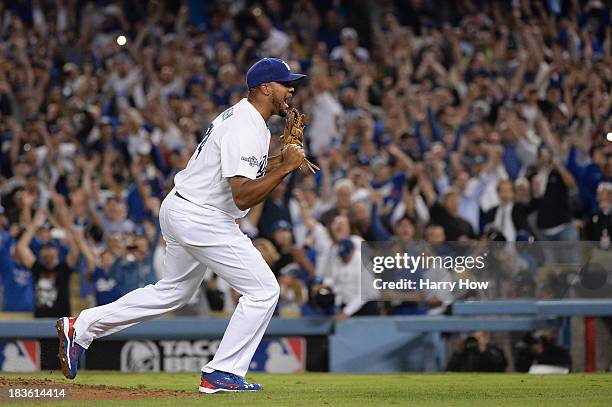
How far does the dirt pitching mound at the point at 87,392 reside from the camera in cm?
709

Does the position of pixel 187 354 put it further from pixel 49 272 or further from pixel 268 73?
pixel 268 73

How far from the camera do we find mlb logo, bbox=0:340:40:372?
35.8 feet

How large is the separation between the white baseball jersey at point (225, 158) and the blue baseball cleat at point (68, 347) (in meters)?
1.13

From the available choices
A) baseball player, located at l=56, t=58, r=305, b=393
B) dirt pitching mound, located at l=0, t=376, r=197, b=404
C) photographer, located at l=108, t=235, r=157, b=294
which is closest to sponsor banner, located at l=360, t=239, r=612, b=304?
photographer, located at l=108, t=235, r=157, b=294

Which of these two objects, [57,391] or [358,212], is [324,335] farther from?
[57,391]

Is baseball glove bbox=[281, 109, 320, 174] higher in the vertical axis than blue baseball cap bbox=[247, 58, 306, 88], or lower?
lower

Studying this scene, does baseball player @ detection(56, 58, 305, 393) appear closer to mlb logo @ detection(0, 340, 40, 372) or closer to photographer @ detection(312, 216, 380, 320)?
photographer @ detection(312, 216, 380, 320)

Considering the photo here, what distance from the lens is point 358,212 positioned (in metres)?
12.4

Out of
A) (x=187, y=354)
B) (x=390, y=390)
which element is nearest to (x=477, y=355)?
(x=187, y=354)

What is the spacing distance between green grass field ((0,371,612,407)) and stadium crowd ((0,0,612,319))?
1.81m

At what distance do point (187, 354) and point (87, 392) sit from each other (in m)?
3.65

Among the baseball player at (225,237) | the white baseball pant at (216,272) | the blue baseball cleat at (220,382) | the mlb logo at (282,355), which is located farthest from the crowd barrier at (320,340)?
the blue baseball cleat at (220,382)

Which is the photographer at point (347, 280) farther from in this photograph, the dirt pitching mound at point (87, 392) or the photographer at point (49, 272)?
the dirt pitching mound at point (87, 392)

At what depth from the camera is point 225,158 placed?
22.7 feet
